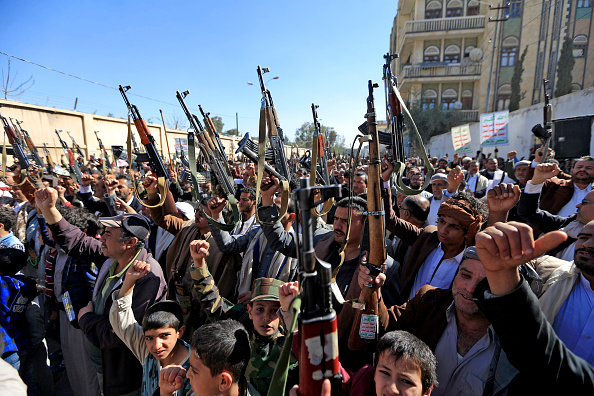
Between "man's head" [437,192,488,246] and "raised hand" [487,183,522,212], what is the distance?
0.17m

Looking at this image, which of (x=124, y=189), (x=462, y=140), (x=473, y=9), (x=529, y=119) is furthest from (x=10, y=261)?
(x=473, y=9)

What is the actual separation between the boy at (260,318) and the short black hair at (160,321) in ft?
0.72

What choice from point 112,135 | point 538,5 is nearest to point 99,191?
point 112,135

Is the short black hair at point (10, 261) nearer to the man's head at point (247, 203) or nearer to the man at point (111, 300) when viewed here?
the man at point (111, 300)

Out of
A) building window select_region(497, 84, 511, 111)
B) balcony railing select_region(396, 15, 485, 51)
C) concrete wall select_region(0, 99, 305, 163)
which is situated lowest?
concrete wall select_region(0, 99, 305, 163)

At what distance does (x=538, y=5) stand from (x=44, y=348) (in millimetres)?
31950

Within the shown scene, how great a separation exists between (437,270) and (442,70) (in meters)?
30.0

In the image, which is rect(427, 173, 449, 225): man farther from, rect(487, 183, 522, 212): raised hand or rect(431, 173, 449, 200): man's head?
rect(487, 183, 522, 212): raised hand

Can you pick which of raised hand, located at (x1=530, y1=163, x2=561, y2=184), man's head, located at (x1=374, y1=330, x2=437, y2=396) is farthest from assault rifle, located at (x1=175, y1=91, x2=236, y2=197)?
raised hand, located at (x1=530, y1=163, x2=561, y2=184)

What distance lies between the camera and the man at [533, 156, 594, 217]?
3.76 m

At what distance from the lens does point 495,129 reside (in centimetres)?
1063

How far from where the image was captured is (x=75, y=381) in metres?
2.95

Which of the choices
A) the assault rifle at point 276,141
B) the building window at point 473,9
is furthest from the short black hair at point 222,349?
the building window at point 473,9

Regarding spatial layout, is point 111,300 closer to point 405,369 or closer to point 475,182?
point 405,369
